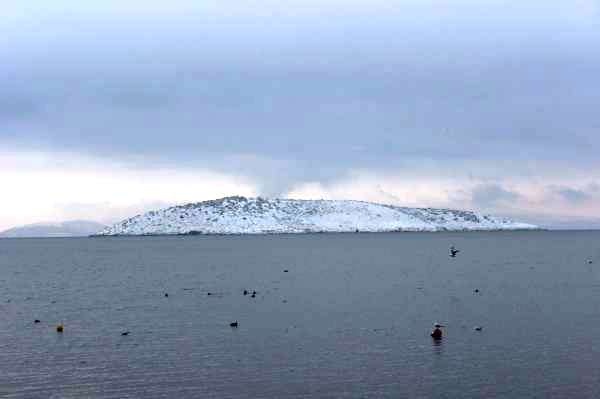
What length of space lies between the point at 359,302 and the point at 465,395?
33.5m

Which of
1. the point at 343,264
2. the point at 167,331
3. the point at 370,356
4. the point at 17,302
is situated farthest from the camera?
the point at 343,264

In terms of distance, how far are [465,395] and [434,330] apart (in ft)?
46.0

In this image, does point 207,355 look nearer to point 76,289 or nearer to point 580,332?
point 580,332

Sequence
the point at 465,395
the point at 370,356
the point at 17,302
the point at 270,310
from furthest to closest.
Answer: the point at 17,302 → the point at 270,310 → the point at 370,356 → the point at 465,395

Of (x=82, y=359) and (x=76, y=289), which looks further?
(x=76, y=289)

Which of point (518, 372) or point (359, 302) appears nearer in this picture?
point (518, 372)

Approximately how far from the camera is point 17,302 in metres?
71.1

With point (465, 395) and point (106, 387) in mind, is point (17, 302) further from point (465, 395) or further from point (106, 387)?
point (465, 395)

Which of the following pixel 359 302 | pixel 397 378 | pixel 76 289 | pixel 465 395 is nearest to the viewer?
pixel 465 395

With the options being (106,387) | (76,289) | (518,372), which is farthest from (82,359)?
(76,289)

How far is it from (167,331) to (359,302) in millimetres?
22447

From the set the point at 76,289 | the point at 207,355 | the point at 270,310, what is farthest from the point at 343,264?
the point at 207,355

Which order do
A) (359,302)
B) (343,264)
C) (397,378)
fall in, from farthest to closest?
(343,264) < (359,302) < (397,378)

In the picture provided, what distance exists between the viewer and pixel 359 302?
66.4m
